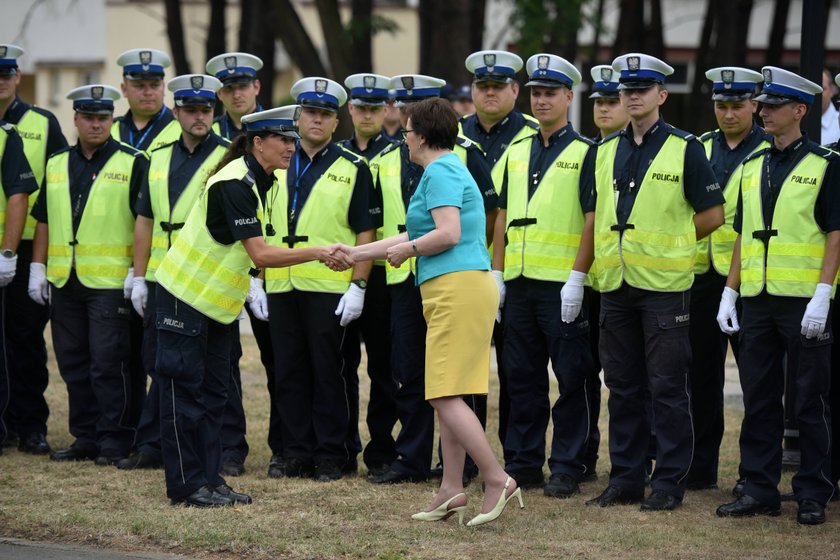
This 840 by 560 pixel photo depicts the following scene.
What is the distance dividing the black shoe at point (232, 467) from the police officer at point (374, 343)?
72 cm

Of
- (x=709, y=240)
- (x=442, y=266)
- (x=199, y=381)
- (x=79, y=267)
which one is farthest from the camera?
(x=79, y=267)

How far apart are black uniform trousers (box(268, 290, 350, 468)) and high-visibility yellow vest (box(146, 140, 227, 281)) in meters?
0.78

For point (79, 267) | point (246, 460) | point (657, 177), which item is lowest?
point (246, 460)

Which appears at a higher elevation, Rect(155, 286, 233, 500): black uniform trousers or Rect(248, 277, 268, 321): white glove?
Rect(248, 277, 268, 321): white glove

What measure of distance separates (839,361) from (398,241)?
9.03 feet

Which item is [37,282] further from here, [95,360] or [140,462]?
[140,462]

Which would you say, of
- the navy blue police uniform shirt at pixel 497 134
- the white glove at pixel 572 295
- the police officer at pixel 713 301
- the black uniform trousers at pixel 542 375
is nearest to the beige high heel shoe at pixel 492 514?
the black uniform trousers at pixel 542 375

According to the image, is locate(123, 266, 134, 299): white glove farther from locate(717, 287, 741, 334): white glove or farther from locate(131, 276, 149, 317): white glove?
locate(717, 287, 741, 334): white glove

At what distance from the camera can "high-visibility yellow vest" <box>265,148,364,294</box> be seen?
840 cm

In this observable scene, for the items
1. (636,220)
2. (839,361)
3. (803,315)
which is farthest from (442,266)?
(839,361)

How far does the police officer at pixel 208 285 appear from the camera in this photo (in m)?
7.24

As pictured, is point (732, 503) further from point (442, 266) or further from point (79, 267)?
point (79, 267)

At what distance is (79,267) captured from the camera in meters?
8.96

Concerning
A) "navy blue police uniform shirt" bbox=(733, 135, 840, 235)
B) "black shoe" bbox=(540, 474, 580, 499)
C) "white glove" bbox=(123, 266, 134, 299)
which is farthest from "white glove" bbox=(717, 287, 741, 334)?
"white glove" bbox=(123, 266, 134, 299)
